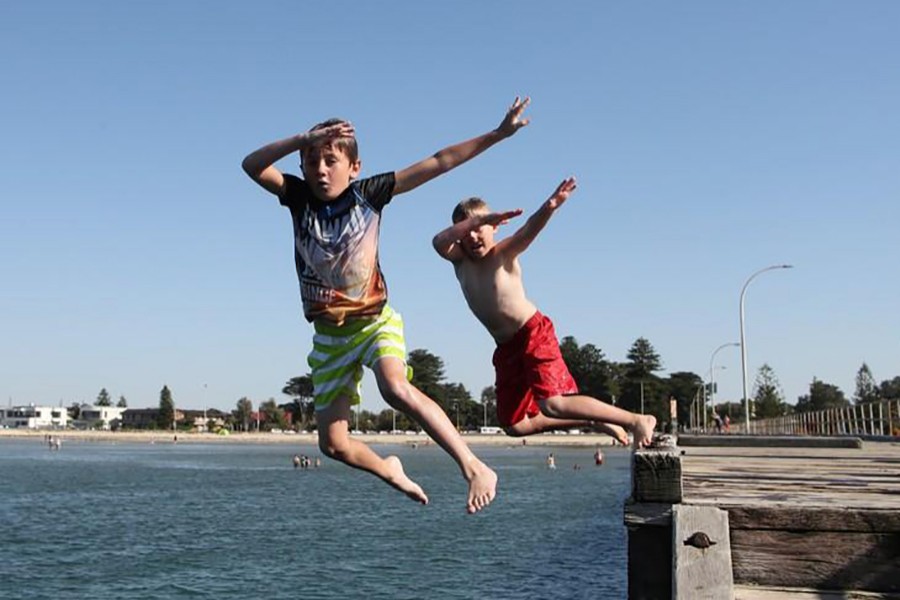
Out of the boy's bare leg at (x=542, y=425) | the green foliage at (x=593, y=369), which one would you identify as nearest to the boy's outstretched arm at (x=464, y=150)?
the boy's bare leg at (x=542, y=425)

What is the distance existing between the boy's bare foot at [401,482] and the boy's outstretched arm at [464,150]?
167 cm

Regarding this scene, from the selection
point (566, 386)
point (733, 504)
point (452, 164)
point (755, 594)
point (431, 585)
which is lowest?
point (431, 585)

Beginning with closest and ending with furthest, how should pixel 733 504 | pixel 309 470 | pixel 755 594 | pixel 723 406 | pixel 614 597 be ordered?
pixel 755 594
pixel 733 504
pixel 614 597
pixel 309 470
pixel 723 406

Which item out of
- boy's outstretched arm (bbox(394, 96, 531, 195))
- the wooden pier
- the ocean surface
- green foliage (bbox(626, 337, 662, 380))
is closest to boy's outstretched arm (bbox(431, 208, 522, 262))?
boy's outstretched arm (bbox(394, 96, 531, 195))

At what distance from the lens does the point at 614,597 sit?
28.7m

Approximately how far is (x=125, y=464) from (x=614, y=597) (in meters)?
103

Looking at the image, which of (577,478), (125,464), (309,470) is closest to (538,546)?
(577,478)

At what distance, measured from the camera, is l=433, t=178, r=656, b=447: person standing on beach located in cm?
659

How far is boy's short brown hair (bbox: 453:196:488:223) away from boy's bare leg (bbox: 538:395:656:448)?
1.51 m

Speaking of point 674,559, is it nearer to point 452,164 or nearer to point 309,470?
point 452,164

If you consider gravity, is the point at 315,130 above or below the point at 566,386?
above

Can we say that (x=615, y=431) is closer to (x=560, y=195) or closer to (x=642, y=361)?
(x=560, y=195)

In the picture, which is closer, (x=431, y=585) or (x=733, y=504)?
Answer: (x=733, y=504)

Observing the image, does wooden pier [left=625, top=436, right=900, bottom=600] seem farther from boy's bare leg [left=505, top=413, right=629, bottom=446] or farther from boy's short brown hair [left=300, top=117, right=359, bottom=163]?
boy's short brown hair [left=300, top=117, right=359, bottom=163]
